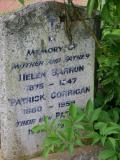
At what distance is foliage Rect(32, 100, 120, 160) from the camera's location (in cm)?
385

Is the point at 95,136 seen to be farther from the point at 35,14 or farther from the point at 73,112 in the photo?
the point at 35,14

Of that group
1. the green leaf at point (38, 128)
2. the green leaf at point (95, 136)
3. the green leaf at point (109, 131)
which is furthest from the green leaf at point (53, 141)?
the green leaf at point (109, 131)

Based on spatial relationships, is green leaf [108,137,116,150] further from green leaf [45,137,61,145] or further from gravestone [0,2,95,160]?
gravestone [0,2,95,160]

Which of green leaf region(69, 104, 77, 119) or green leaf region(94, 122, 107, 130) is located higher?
green leaf region(69, 104, 77, 119)

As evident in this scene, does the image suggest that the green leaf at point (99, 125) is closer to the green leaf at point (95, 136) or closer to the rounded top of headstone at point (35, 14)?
the green leaf at point (95, 136)

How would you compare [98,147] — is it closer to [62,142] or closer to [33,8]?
[62,142]

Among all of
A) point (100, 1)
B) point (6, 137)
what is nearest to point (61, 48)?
point (100, 1)

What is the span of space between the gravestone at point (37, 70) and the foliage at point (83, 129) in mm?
172

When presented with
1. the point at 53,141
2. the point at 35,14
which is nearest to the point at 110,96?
the point at 53,141

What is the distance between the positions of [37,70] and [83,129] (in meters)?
0.55

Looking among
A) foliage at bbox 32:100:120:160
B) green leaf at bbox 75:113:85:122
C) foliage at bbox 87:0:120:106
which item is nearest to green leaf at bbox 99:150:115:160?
foliage at bbox 32:100:120:160

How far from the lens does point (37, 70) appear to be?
4129mm

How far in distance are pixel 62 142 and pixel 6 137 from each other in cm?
48

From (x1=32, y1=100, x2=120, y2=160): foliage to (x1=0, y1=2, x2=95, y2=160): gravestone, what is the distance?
17 cm
